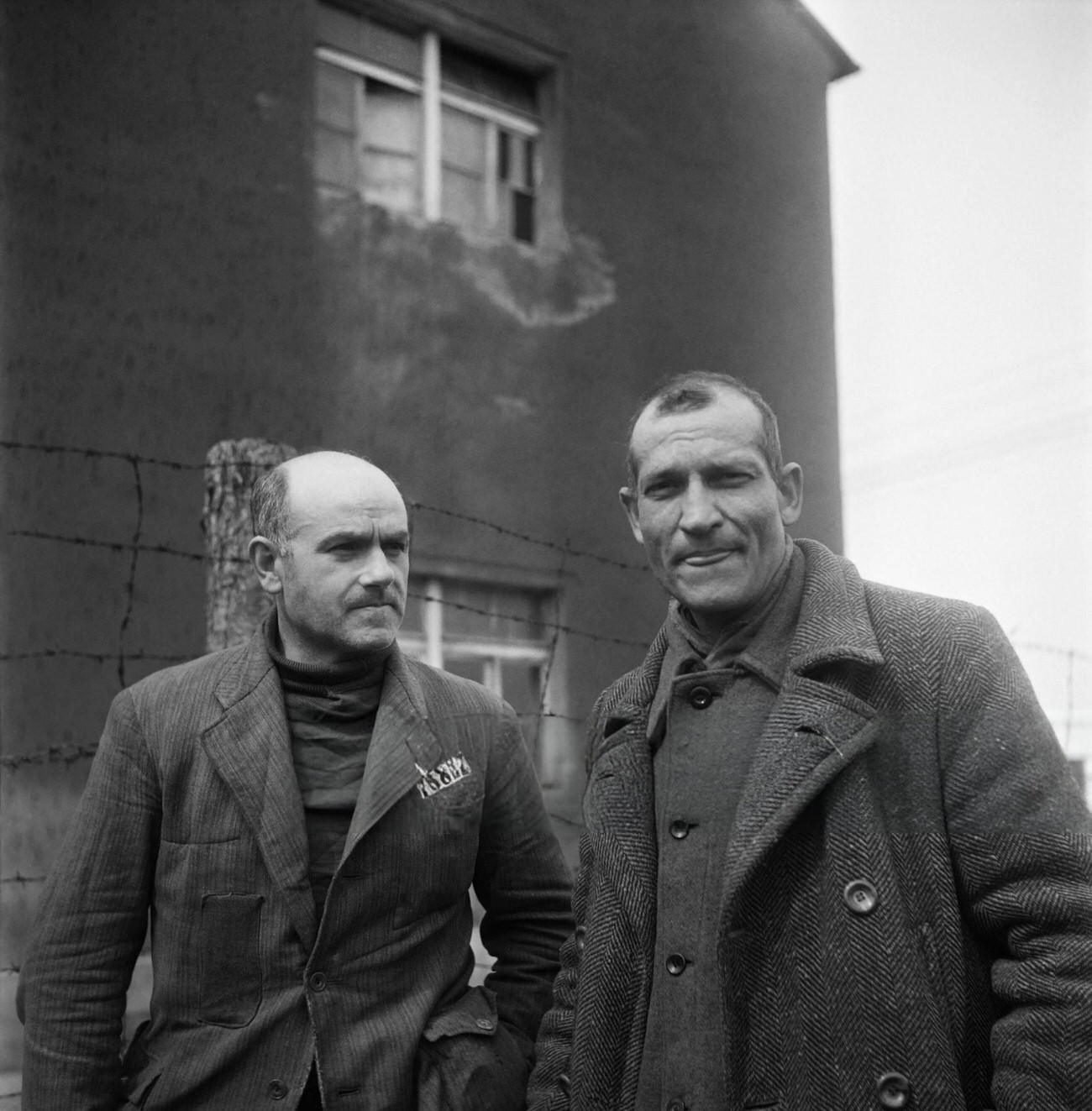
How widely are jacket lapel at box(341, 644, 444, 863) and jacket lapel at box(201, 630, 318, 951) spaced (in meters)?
0.10

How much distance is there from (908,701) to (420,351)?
19.2 ft

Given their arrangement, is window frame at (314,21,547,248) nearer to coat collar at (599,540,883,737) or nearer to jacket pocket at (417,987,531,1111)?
coat collar at (599,540,883,737)

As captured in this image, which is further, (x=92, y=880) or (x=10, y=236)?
(x=10, y=236)

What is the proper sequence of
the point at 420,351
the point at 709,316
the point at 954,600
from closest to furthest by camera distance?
the point at 954,600
the point at 420,351
the point at 709,316

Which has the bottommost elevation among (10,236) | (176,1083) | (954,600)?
(176,1083)

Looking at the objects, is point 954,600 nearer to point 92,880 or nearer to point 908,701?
point 908,701

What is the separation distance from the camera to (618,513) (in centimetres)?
850

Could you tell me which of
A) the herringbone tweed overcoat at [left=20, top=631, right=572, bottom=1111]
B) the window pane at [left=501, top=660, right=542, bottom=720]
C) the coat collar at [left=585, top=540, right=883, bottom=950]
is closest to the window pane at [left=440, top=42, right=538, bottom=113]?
the window pane at [left=501, top=660, right=542, bottom=720]

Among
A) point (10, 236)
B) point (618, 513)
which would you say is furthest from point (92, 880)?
point (618, 513)

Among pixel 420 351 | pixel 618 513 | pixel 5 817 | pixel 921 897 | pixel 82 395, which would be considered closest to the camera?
pixel 921 897

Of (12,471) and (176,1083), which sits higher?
(12,471)

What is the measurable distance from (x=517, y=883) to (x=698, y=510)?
41.9 inches

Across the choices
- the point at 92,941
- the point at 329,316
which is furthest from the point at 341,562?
the point at 329,316

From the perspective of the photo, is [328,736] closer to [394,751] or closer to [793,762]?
[394,751]
